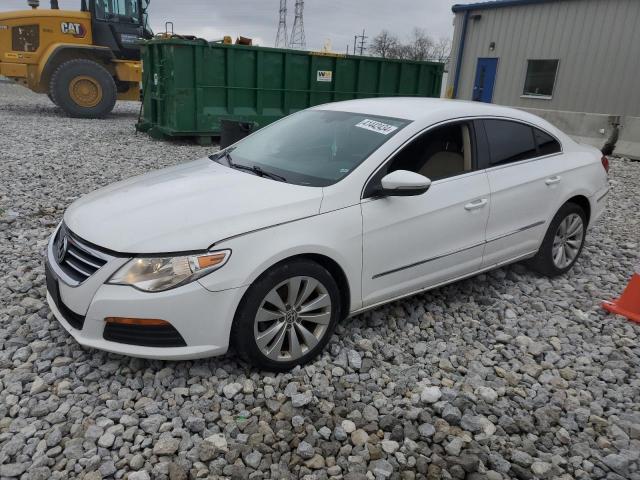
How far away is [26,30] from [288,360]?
1419 cm

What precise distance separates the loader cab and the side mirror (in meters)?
12.7

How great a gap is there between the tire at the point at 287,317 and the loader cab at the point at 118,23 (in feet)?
42.2

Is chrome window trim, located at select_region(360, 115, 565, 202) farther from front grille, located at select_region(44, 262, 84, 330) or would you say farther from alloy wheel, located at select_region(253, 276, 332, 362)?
front grille, located at select_region(44, 262, 84, 330)

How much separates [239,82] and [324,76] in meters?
2.10

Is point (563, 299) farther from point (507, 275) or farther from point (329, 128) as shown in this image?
point (329, 128)

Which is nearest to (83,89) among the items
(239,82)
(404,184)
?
(239,82)

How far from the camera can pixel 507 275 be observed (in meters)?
4.61

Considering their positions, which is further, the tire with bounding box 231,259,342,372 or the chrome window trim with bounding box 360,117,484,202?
the chrome window trim with bounding box 360,117,484,202

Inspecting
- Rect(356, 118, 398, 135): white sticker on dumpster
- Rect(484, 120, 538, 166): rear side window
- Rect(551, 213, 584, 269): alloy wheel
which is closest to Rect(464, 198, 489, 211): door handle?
Rect(484, 120, 538, 166): rear side window

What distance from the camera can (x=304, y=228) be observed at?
9.53 feet

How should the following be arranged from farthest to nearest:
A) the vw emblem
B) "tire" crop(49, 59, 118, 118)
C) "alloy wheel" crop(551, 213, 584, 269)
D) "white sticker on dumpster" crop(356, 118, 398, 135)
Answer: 1. "tire" crop(49, 59, 118, 118)
2. "alloy wheel" crop(551, 213, 584, 269)
3. "white sticker on dumpster" crop(356, 118, 398, 135)
4. the vw emblem

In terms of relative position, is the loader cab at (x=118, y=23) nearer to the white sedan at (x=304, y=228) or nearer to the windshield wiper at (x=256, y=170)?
the windshield wiper at (x=256, y=170)

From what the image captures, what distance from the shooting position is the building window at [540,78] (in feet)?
48.7

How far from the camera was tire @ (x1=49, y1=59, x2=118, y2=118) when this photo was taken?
13500 millimetres
